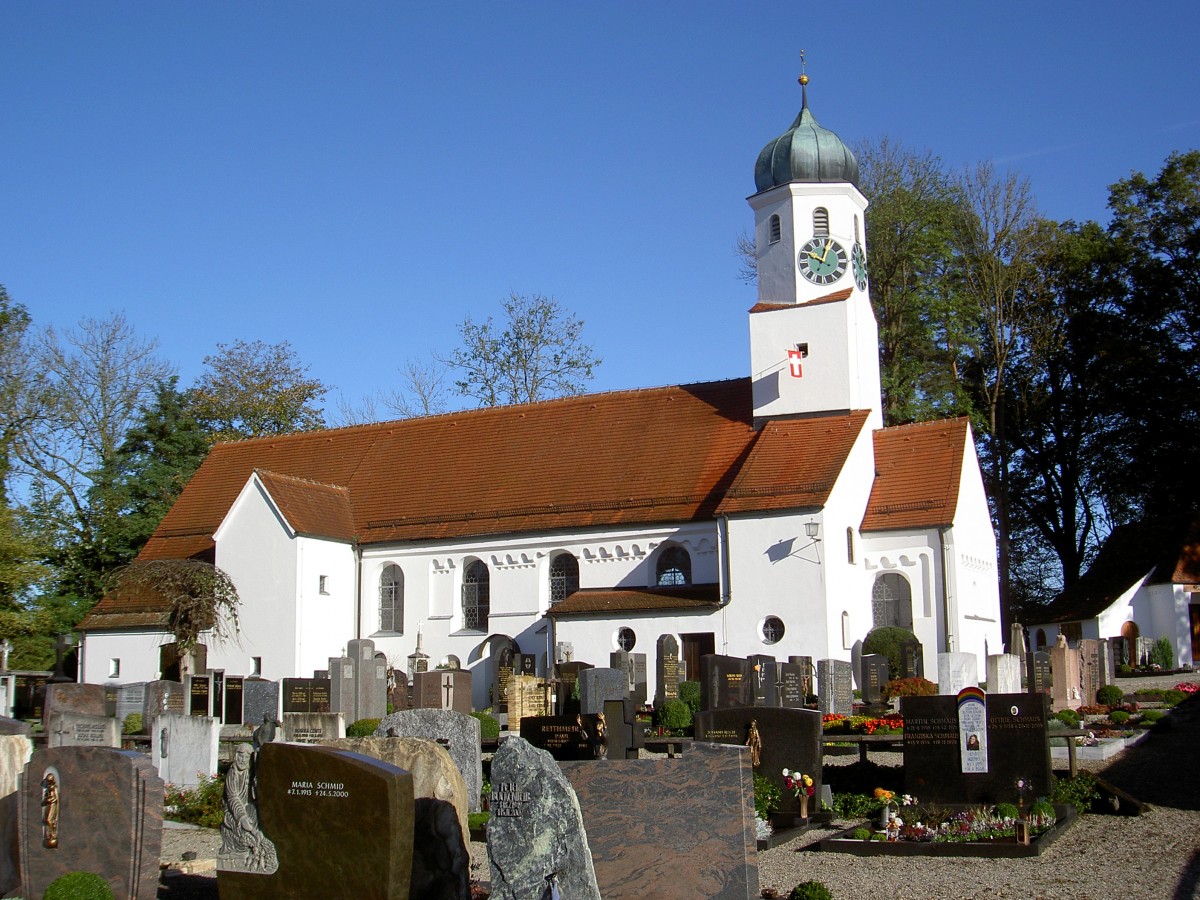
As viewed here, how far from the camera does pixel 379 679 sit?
2353 cm

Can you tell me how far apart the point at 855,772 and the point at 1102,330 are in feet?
100

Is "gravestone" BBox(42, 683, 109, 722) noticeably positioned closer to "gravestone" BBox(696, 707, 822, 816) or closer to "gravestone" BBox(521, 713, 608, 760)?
"gravestone" BBox(521, 713, 608, 760)

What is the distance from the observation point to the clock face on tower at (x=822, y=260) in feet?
104

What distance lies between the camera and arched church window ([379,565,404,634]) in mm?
32719

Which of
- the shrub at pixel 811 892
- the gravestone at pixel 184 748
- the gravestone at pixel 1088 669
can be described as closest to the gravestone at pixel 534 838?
the shrub at pixel 811 892

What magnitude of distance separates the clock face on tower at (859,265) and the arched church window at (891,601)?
746 cm

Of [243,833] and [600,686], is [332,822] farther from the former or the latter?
[600,686]

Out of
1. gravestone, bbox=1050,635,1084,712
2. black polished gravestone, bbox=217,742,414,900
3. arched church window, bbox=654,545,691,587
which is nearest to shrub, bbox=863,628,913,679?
arched church window, bbox=654,545,691,587

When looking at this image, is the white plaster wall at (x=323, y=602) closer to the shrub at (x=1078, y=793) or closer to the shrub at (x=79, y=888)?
the shrub at (x=1078, y=793)

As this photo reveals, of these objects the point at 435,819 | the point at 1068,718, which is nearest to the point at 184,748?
the point at 435,819

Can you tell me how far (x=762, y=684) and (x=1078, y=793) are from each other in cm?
807

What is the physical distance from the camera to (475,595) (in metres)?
32.0

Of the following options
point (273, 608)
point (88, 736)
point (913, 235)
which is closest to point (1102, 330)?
point (913, 235)

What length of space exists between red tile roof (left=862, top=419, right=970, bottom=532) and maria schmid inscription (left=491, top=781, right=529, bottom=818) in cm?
2151
